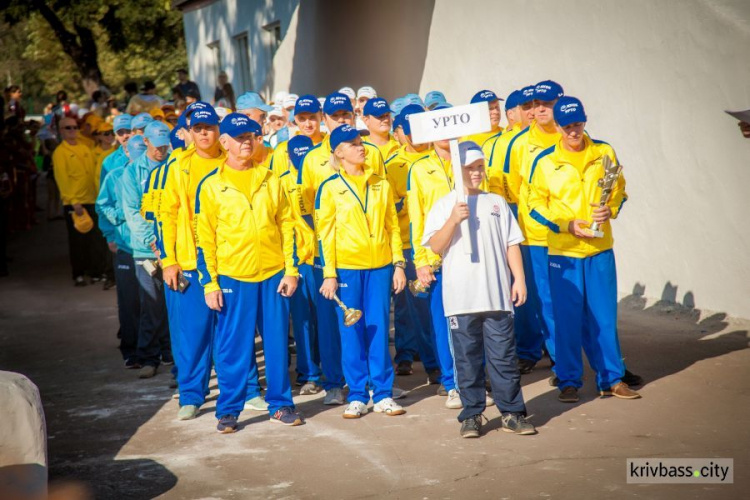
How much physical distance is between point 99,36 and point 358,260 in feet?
99.9

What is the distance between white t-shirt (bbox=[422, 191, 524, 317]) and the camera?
7.17m

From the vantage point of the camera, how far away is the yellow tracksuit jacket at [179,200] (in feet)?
27.2

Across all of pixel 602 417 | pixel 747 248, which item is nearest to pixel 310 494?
pixel 602 417

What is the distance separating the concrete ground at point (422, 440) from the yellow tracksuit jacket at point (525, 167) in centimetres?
127

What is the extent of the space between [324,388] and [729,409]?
10.8 ft

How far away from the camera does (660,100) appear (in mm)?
11016

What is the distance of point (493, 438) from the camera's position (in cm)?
719

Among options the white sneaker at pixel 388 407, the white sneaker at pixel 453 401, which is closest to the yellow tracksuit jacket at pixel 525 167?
the white sneaker at pixel 453 401

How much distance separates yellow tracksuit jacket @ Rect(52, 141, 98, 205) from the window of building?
33.1 ft

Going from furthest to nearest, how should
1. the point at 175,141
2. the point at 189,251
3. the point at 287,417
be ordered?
the point at 175,141 < the point at 189,251 < the point at 287,417

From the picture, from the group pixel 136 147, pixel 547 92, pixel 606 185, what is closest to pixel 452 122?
pixel 606 185

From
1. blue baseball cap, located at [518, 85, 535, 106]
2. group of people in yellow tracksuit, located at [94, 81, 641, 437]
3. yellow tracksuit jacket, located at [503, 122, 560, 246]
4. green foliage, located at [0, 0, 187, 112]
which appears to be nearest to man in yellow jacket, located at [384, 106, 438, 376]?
group of people in yellow tracksuit, located at [94, 81, 641, 437]

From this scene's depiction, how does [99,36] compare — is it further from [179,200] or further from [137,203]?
[179,200]

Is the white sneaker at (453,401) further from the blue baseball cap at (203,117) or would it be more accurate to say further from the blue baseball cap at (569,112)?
the blue baseball cap at (203,117)
